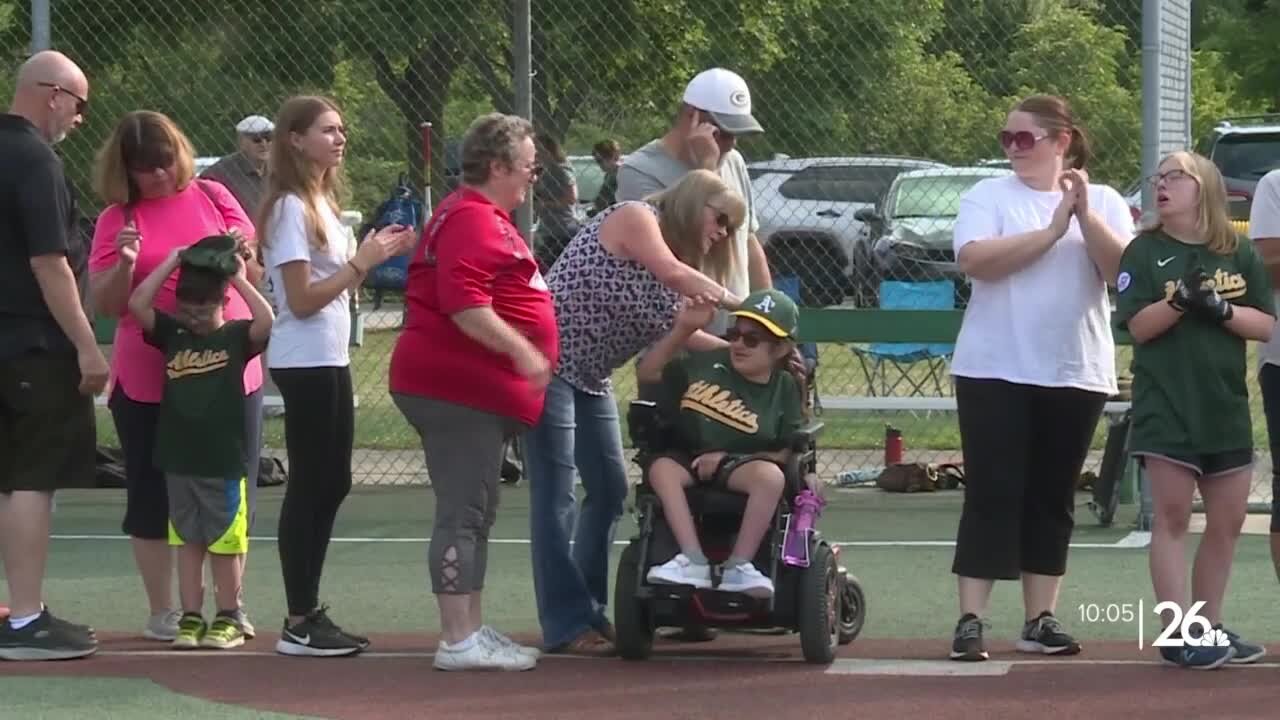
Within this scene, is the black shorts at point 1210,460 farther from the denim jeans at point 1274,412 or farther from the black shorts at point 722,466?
the black shorts at point 722,466

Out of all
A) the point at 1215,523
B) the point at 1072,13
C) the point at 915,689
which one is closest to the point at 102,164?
the point at 915,689

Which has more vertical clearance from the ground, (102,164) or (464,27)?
(464,27)

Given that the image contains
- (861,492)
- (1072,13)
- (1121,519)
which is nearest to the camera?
(1121,519)

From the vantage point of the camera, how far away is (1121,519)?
1041 centimetres

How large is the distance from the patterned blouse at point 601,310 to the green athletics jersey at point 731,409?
0.22 metres

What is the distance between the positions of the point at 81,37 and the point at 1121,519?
26.4 feet

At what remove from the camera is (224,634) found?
7543 millimetres

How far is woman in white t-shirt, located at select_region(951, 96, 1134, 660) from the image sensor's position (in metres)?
7.03

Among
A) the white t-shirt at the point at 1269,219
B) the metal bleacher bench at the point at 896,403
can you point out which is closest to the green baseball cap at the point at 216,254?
the white t-shirt at the point at 1269,219

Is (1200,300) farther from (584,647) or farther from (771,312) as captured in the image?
(584,647)

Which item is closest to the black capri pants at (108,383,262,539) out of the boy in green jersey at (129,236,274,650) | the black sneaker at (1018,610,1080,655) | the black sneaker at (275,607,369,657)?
the boy in green jersey at (129,236,274,650)

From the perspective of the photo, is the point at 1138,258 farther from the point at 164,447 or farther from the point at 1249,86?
the point at 1249,86

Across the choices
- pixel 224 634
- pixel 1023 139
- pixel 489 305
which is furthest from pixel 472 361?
pixel 1023 139

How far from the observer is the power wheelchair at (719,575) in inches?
274
